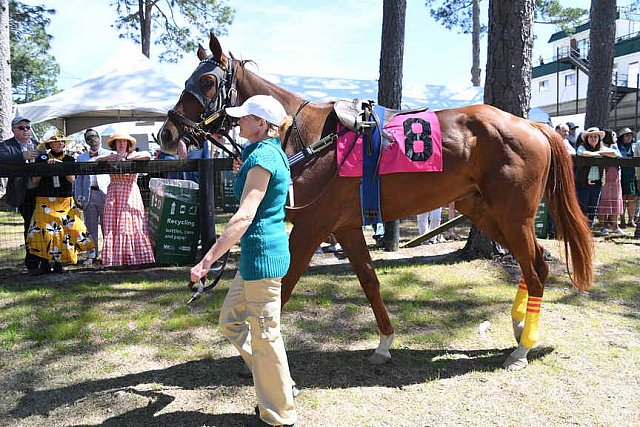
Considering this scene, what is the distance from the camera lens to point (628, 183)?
10406 millimetres

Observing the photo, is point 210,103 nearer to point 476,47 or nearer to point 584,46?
point 476,47

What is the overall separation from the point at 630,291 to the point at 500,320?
2.06m

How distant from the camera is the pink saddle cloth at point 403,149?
386cm

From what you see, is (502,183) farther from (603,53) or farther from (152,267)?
(603,53)

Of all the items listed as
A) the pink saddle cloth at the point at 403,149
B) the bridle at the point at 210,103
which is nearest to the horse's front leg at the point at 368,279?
the pink saddle cloth at the point at 403,149

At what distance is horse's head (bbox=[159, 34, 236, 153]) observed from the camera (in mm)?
3775

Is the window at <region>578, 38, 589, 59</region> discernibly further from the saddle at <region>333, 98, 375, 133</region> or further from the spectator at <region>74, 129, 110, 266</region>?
the saddle at <region>333, 98, 375, 133</region>

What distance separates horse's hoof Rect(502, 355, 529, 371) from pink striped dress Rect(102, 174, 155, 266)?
495 cm

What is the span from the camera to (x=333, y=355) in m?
4.26

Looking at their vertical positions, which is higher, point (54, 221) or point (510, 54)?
point (510, 54)

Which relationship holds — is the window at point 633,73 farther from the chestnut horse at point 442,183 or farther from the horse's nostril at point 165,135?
the horse's nostril at point 165,135

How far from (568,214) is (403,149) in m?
1.68

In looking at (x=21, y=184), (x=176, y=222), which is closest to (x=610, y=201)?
(x=176, y=222)

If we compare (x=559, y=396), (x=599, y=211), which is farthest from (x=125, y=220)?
(x=599, y=211)
